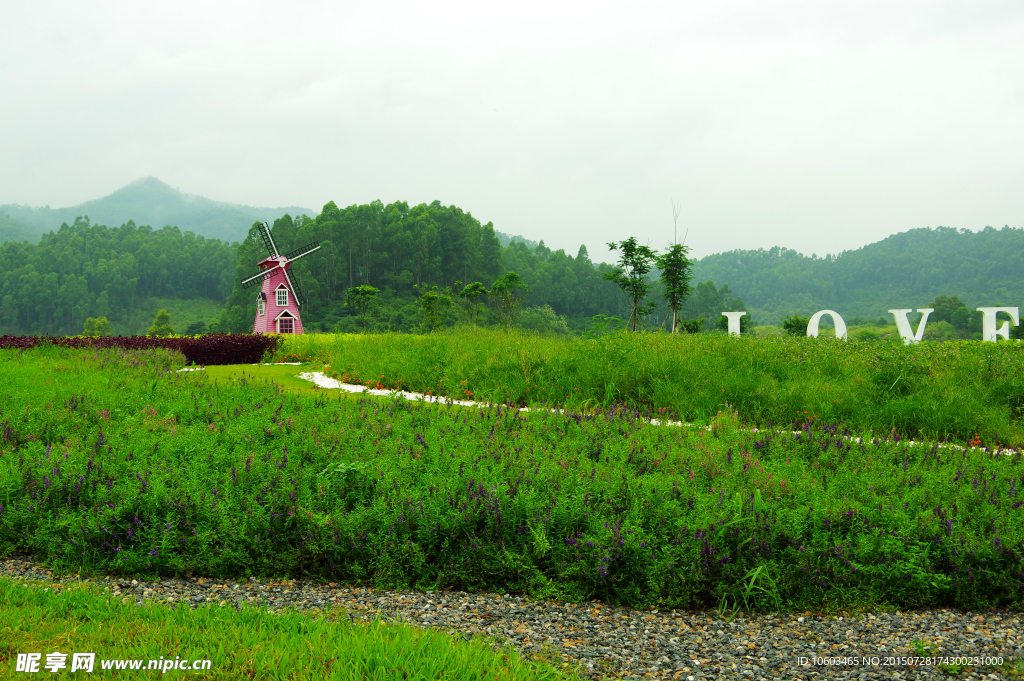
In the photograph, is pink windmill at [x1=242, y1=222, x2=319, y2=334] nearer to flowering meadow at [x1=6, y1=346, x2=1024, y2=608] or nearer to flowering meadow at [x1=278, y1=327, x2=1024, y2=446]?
flowering meadow at [x1=278, y1=327, x2=1024, y2=446]

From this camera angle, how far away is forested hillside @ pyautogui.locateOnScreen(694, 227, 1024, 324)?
73.0 meters

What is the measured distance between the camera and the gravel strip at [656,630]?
2.62m

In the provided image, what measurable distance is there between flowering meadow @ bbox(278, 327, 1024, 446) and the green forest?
147 feet

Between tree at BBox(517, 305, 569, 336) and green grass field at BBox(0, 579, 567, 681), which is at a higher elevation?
tree at BBox(517, 305, 569, 336)

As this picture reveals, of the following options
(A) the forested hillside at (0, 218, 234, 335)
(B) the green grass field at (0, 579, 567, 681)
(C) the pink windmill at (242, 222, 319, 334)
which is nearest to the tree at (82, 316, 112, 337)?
(A) the forested hillside at (0, 218, 234, 335)

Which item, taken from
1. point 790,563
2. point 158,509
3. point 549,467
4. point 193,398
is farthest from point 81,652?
point 193,398

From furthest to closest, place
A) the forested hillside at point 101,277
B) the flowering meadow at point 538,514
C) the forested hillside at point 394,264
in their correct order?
1. the forested hillside at point 101,277
2. the forested hillside at point 394,264
3. the flowering meadow at point 538,514

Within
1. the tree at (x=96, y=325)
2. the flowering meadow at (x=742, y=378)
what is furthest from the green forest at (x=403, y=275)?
the flowering meadow at (x=742, y=378)

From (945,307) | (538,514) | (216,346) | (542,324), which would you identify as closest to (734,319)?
(542,324)

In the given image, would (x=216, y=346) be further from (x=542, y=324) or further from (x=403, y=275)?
(x=403, y=275)

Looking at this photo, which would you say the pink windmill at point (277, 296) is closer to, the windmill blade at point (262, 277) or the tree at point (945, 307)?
the windmill blade at point (262, 277)

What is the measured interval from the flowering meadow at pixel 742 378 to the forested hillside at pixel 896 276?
238ft

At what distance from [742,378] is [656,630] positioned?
19.3ft

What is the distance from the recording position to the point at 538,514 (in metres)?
3.59
